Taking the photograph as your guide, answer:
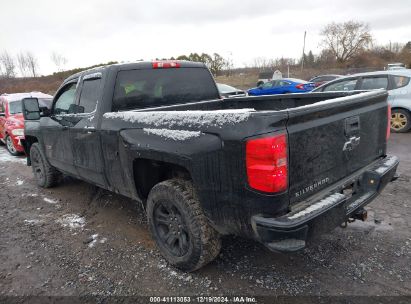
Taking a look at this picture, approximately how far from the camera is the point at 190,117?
2.59m

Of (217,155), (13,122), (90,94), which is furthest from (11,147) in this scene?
(217,155)

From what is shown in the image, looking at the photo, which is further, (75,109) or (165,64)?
(75,109)

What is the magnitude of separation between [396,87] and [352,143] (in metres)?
6.76

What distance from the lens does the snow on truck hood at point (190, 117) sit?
2.26m

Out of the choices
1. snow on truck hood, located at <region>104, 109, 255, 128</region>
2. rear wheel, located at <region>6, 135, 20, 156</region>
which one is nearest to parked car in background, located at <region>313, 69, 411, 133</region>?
snow on truck hood, located at <region>104, 109, 255, 128</region>

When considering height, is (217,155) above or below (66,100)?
below

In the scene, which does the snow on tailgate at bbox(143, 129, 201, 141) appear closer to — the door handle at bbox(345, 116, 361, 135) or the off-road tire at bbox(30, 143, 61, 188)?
the door handle at bbox(345, 116, 361, 135)

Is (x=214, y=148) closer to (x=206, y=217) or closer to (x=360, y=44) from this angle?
(x=206, y=217)

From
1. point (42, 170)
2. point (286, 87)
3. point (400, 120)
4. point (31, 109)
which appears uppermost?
point (31, 109)

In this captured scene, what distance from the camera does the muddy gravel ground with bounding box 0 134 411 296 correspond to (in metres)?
2.84

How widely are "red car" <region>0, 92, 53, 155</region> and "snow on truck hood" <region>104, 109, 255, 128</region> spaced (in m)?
6.31

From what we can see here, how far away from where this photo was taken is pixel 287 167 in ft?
7.30

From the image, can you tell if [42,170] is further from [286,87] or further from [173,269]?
[286,87]

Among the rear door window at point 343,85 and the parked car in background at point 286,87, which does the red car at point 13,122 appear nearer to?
the rear door window at point 343,85
